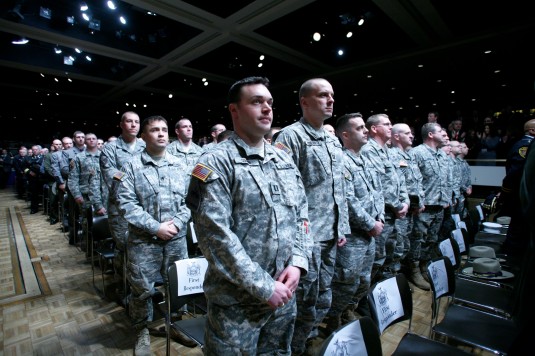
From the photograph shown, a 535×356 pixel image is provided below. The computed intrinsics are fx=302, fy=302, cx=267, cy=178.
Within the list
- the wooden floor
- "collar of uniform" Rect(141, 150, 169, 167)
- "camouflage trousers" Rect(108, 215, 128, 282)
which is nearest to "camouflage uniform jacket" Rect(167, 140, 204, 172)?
"camouflage trousers" Rect(108, 215, 128, 282)

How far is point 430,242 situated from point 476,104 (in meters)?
7.23

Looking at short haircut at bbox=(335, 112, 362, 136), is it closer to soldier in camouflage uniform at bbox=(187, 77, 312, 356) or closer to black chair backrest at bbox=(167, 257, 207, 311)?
soldier in camouflage uniform at bbox=(187, 77, 312, 356)

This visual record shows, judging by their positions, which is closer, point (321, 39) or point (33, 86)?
point (321, 39)

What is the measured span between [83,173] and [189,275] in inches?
133

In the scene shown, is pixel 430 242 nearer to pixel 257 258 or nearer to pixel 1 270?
pixel 257 258

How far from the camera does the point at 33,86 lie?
32.8 feet

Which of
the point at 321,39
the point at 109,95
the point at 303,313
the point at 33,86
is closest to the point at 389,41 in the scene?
the point at 321,39

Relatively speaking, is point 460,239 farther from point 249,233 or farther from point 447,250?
point 249,233

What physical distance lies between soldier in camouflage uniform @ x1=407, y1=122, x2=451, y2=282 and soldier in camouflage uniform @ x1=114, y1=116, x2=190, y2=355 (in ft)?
9.16

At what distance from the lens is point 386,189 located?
2.90m

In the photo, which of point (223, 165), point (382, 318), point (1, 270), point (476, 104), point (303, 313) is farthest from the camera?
point (476, 104)

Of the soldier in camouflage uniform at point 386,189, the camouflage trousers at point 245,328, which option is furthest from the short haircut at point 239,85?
the soldier in camouflage uniform at point 386,189

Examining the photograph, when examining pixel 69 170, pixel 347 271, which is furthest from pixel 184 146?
pixel 347 271

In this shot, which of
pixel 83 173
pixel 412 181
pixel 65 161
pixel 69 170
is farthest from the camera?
pixel 65 161
